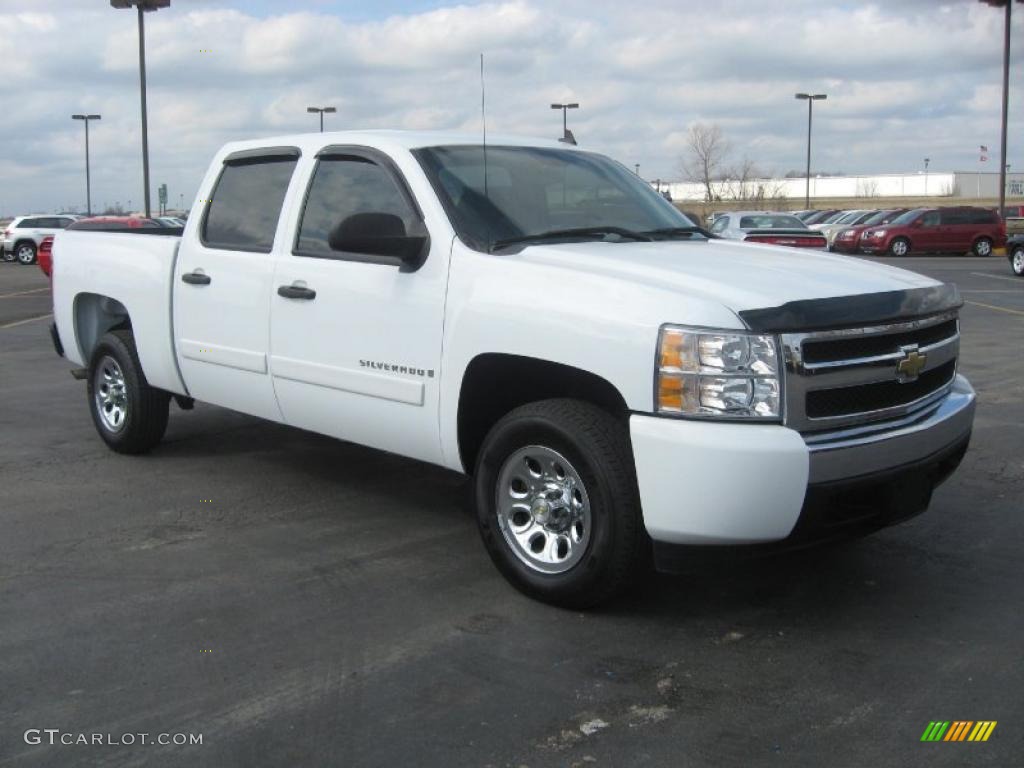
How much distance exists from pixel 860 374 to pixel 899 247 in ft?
111

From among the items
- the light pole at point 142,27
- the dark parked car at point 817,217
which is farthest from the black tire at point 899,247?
the light pole at point 142,27

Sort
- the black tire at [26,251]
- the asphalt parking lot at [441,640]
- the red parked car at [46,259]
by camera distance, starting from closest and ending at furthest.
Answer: the asphalt parking lot at [441,640]
the red parked car at [46,259]
the black tire at [26,251]

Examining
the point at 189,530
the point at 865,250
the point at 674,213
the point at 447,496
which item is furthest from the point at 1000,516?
the point at 865,250

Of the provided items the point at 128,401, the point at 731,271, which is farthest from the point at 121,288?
the point at 731,271

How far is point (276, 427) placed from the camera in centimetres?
820

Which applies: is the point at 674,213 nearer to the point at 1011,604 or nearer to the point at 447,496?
the point at 447,496

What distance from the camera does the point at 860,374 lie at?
412 centimetres

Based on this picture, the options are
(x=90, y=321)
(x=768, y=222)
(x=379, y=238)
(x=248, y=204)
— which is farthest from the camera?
(x=768, y=222)

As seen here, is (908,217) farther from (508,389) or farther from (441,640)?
(441,640)

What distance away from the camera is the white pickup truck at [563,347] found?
12.8 ft

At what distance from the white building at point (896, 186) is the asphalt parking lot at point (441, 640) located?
327 ft

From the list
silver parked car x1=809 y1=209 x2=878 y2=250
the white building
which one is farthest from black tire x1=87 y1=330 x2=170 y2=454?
the white building

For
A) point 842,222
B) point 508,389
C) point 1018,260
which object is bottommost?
point 508,389

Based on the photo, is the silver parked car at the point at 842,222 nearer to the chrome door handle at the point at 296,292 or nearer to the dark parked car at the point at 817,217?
the dark parked car at the point at 817,217
